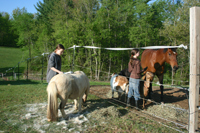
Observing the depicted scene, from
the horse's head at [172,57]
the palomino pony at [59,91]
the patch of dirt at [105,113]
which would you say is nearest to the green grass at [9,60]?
the palomino pony at [59,91]

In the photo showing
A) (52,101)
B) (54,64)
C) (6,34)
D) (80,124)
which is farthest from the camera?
(6,34)

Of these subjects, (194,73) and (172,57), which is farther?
(172,57)

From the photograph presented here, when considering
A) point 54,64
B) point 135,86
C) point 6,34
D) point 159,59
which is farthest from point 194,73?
point 6,34

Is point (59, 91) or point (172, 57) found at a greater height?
point (172, 57)

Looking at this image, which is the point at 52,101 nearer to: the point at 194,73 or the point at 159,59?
the point at 194,73

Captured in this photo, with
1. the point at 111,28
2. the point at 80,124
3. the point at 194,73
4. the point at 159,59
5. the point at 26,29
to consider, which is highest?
the point at 26,29

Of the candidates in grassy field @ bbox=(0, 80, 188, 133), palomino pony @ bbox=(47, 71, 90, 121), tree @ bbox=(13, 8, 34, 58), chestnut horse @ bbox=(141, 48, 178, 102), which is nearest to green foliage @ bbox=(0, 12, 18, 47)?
tree @ bbox=(13, 8, 34, 58)

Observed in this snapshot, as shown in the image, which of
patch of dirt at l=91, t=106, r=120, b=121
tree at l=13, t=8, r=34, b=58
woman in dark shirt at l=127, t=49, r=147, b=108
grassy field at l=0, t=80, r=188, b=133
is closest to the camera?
grassy field at l=0, t=80, r=188, b=133

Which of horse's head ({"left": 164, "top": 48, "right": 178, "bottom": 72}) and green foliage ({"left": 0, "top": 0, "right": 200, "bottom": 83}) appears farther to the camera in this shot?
green foliage ({"left": 0, "top": 0, "right": 200, "bottom": 83})

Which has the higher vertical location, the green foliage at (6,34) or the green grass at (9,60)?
the green foliage at (6,34)

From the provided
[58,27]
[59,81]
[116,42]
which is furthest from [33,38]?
[59,81]

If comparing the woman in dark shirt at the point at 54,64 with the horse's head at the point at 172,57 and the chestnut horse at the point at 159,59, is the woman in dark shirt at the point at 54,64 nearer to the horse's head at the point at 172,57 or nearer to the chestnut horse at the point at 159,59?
the chestnut horse at the point at 159,59

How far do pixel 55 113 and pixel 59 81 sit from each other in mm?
822

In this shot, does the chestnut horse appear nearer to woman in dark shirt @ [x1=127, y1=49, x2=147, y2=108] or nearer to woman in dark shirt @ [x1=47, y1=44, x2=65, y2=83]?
woman in dark shirt @ [x1=127, y1=49, x2=147, y2=108]
